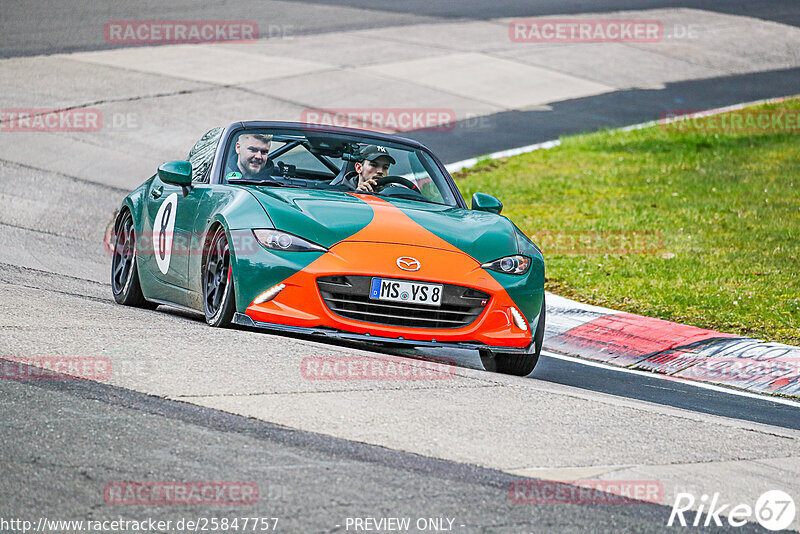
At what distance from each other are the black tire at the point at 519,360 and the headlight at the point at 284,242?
4.89 feet

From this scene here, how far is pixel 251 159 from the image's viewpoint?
844 centimetres

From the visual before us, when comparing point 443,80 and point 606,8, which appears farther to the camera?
point 606,8

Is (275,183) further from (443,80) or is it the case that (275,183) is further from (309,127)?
(443,80)

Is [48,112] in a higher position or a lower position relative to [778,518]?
lower

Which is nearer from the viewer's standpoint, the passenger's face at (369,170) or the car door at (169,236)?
the car door at (169,236)

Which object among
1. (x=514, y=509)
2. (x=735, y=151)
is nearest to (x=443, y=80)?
(x=735, y=151)

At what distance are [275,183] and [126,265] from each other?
176cm

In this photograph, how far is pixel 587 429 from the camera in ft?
19.1

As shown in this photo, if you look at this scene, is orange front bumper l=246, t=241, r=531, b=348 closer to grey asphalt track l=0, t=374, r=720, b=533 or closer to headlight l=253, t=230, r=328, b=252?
headlight l=253, t=230, r=328, b=252

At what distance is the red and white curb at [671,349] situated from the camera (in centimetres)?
873

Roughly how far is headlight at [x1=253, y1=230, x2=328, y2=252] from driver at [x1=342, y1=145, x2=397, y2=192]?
1.30 m

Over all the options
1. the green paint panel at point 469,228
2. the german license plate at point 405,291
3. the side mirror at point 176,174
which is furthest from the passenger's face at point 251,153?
the german license plate at point 405,291

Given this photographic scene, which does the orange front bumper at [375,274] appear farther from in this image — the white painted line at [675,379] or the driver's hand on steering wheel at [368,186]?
the white painted line at [675,379]

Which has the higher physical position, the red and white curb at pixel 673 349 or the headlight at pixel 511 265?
the headlight at pixel 511 265
